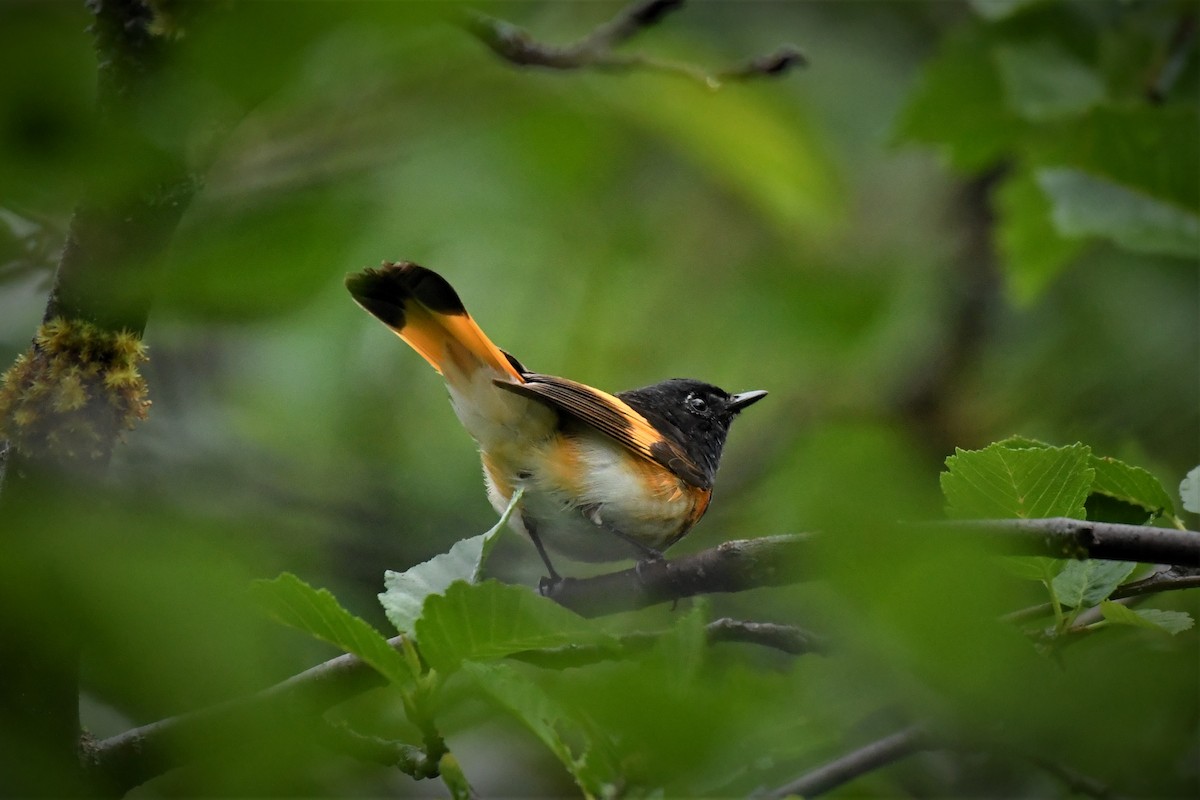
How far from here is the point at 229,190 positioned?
1111 millimetres

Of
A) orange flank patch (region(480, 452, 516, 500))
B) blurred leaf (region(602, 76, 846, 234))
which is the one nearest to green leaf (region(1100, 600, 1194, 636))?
blurred leaf (region(602, 76, 846, 234))

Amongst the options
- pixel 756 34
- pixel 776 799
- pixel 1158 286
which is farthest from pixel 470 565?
pixel 756 34

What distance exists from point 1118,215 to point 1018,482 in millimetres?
1907

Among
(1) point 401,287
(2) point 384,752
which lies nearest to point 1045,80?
(1) point 401,287

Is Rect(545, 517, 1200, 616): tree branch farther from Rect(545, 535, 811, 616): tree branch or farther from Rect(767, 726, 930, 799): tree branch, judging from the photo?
Rect(767, 726, 930, 799): tree branch

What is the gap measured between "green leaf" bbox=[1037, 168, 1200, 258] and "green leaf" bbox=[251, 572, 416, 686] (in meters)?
2.40

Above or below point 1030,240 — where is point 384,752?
above

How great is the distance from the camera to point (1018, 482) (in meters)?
1.55

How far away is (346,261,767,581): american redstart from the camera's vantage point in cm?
337

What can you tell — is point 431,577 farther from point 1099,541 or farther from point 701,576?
point 1099,541

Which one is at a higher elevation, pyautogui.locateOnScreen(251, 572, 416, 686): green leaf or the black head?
pyautogui.locateOnScreen(251, 572, 416, 686): green leaf

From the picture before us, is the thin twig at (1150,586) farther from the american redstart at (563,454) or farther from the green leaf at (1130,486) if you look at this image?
the american redstart at (563,454)

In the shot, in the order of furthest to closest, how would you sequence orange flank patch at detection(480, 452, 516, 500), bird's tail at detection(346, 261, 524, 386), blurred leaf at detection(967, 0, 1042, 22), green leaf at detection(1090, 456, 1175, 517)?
1. orange flank patch at detection(480, 452, 516, 500)
2. blurred leaf at detection(967, 0, 1042, 22)
3. bird's tail at detection(346, 261, 524, 386)
4. green leaf at detection(1090, 456, 1175, 517)

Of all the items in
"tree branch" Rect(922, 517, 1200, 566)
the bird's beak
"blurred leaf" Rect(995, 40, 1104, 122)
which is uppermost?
"tree branch" Rect(922, 517, 1200, 566)
